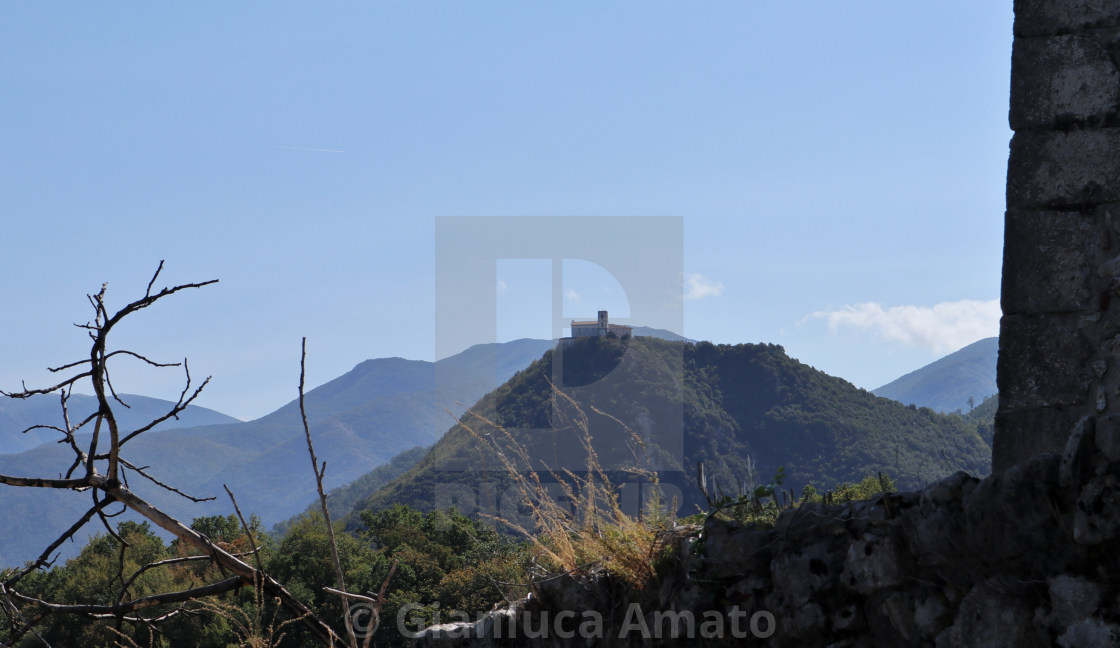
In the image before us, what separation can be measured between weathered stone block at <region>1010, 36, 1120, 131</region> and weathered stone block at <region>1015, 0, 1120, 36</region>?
0.11 ft

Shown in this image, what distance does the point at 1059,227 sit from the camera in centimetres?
279

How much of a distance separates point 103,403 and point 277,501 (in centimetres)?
18603

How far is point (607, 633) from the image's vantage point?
3340 mm

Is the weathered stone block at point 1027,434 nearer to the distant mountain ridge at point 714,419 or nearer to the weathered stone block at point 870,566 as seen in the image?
the weathered stone block at point 870,566

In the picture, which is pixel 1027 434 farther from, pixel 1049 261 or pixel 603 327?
pixel 603 327

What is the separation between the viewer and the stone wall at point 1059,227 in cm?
270

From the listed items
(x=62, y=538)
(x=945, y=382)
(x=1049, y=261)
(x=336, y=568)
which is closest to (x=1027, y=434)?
(x=1049, y=261)

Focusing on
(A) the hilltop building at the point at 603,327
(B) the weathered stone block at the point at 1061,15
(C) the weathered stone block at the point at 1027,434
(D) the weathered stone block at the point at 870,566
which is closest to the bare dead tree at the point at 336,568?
(D) the weathered stone block at the point at 870,566

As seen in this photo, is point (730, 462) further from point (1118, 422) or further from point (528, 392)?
point (1118, 422)

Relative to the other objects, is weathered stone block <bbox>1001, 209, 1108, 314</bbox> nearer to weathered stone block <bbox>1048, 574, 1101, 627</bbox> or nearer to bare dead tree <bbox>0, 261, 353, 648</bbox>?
weathered stone block <bbox>1048, 574, 1101, 627</bbox>

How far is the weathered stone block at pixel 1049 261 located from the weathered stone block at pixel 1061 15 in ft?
1.98

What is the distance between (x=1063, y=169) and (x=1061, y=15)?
51cm

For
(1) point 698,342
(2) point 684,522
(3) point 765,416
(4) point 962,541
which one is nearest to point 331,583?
(2) point 684,522

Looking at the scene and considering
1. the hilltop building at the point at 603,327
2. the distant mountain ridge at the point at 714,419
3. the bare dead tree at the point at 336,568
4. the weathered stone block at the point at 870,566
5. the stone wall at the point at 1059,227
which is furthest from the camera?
the hilltop building at the point at 603,327
